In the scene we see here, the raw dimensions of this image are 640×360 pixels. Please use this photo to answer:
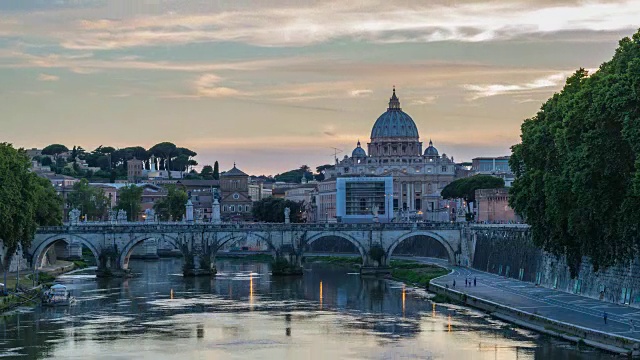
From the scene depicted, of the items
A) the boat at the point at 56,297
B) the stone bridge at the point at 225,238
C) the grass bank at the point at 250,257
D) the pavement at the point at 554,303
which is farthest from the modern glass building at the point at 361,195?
the boat at the point at 56,297

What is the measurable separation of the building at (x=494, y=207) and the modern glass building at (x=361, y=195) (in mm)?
32356

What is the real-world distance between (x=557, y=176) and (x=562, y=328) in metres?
12.0

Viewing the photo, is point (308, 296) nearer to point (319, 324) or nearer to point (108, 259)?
point (319, 324)

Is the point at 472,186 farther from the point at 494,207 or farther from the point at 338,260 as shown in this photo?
the point at 338,260

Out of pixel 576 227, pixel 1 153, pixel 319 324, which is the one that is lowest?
pixel 319 324

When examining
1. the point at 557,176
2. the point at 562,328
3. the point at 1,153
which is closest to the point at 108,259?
the point at 1,153

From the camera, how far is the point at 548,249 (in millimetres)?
72938

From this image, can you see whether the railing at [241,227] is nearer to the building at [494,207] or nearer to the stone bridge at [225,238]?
the stone bridge at [225,238]

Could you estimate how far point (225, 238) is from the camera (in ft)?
348

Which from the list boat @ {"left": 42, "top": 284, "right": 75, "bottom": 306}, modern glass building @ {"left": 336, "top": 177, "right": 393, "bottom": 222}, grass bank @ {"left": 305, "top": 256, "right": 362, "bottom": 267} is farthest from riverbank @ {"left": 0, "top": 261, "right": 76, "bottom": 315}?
modern glass building @ {"left": 336, "top": 177, "right": 393, "bottom": 222}

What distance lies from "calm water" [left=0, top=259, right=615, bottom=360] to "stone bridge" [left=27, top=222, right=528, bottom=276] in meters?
11.4

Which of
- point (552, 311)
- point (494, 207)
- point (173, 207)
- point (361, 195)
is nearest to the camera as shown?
point (552, 311)

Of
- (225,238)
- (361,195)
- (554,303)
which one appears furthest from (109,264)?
(361,195)

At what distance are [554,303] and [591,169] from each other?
10.4 meters
